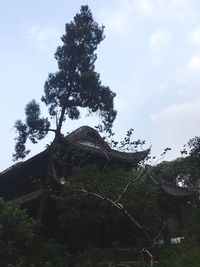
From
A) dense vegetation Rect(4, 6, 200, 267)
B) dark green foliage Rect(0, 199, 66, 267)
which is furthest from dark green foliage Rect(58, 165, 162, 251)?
dark green foliage Rect(0, 199, 66, 267)

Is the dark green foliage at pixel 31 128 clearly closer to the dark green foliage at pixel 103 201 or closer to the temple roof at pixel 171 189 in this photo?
the dark green foliage at pixel 103 201

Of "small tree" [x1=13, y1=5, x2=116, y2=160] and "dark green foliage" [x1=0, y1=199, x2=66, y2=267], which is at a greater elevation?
"small tree" [x1=13, y1=5, x2=116, y2=160]

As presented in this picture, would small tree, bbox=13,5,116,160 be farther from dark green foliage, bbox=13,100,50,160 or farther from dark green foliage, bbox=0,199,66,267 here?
dark green foliage, bbox=0,199,66,267

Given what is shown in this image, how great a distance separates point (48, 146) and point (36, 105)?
206 cm

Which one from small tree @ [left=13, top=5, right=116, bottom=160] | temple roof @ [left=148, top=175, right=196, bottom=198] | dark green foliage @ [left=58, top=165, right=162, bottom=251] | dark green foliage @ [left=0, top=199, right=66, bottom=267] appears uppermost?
small tree @ [left=13, top=5, right=116, bottom=160]

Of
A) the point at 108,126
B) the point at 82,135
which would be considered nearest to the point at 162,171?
the point at 82,135

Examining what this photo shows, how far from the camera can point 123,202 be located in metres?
18.3

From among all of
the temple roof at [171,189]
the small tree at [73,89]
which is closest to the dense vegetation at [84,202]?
the small tree at [73,89]

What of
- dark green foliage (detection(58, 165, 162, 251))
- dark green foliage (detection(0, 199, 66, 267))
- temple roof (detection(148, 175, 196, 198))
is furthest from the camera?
temple roof (detection(148, 175, 196, 198))

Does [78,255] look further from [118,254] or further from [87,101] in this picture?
[87,101]

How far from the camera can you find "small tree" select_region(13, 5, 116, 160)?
21.0 meters

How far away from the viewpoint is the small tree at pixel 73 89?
69.0 feet

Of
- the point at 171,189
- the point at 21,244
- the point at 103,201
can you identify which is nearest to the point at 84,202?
the point at 103,201

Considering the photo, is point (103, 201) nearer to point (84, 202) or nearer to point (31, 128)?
point (84, 202)
